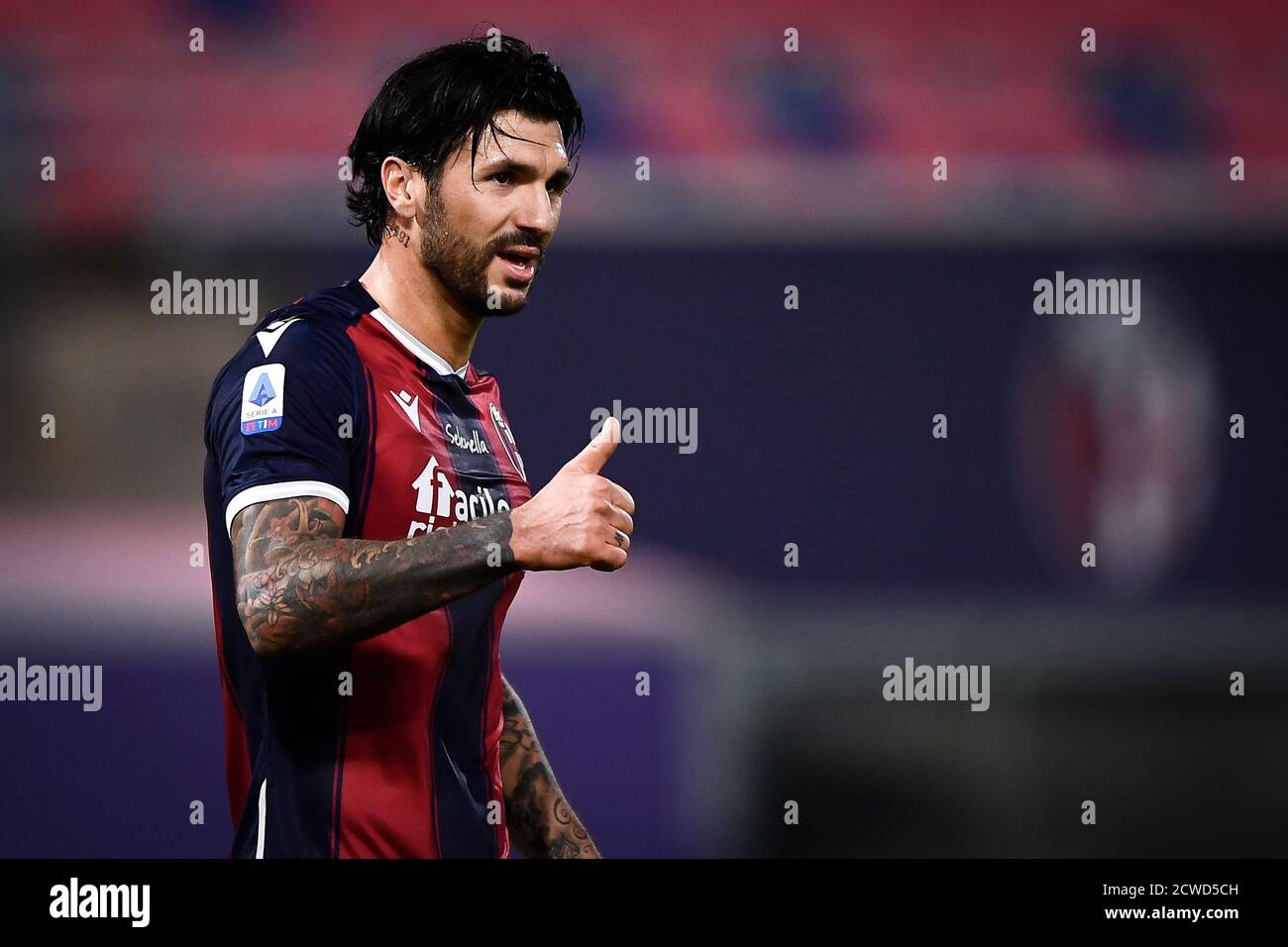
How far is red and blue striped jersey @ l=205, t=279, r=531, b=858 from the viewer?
163 cm

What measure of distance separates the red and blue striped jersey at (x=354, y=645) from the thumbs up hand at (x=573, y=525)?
22 cm

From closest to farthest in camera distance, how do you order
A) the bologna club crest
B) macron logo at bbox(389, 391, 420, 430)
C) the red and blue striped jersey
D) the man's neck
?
the red and blue striped jersey < macron logo at bbox(389, 391, 420, 430) < the man's neck < the bologna club crest

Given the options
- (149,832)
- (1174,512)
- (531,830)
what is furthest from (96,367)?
(1174,512)

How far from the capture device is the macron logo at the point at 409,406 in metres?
1.80

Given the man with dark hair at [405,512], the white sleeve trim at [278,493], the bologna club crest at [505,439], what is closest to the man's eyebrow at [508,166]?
the man with dark hair at [405,512]

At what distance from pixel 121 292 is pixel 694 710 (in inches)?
85.3

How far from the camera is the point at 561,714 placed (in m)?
3.49

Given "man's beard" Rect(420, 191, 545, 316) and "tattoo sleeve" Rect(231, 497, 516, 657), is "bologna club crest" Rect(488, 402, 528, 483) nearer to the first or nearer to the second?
"man's beard" Rect(420, 191, 545, 316)

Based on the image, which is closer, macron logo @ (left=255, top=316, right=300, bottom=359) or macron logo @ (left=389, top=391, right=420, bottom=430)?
macron logo @ (left=255, top=316, right=300, bottom=359)

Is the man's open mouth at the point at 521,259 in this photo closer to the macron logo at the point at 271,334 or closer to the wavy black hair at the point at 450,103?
the wavy black hair at the point at 450,103

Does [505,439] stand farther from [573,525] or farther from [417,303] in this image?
[573,525]

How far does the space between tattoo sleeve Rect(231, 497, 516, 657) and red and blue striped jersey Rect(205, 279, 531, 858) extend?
5 cm

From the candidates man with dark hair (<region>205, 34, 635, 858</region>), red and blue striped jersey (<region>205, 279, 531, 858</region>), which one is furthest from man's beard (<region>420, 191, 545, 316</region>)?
red and blue striped jersey (<region>205, 279, 531, 858</region>)

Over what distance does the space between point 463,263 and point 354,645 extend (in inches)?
25.5
